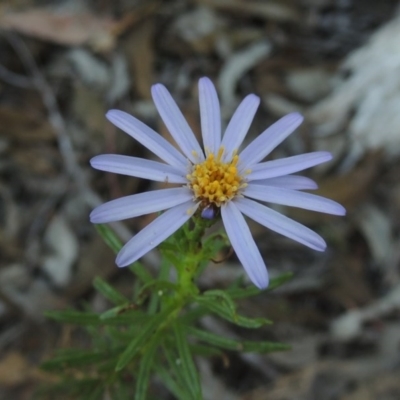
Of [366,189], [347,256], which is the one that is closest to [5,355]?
[347,256]

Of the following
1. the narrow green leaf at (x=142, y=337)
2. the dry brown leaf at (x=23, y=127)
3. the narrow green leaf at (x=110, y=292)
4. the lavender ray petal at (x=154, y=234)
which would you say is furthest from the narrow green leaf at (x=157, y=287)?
the dry brown leaf at (x=23, y=127)

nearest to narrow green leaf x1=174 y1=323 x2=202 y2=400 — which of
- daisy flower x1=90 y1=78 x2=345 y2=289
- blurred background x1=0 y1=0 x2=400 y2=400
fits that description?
daisy flower x1=90 y1=78 x2=345 y2=289

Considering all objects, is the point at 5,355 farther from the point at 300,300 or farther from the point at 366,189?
the point at 366,189

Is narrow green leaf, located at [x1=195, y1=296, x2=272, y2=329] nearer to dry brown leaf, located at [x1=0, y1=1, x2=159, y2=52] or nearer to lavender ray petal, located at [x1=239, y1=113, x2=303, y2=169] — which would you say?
lavender ray petal, located at [x1=239, y1=113, x2=303, y2=169]

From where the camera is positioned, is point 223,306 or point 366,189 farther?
point 366,189

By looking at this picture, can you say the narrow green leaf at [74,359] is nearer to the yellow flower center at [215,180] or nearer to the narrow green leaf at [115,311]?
the narrow green leaf at [115,311]

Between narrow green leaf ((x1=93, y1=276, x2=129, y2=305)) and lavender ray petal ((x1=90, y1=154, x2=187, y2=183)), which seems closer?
lavender ray petal ((x1=90, y1=154, x2=187, y2=183))
